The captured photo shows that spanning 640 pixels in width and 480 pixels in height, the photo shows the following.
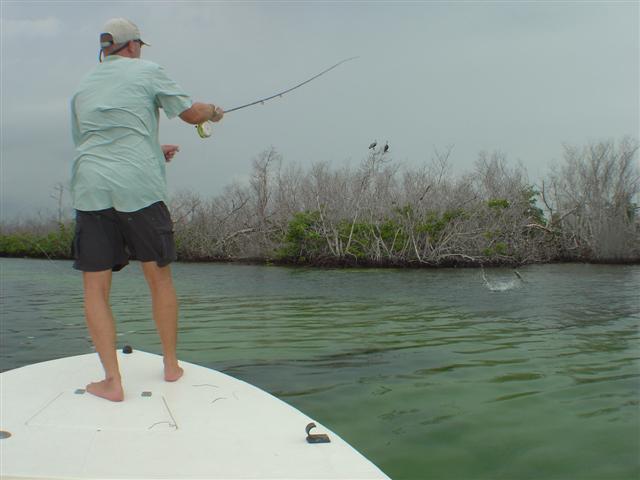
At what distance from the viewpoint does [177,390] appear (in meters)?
3.14

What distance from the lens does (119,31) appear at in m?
3.33

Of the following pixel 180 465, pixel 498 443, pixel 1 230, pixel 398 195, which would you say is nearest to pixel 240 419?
pixel 180 465

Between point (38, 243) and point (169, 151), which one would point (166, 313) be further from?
point (38, 243)

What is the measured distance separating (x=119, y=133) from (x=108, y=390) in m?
1.35

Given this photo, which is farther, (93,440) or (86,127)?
(86,127)

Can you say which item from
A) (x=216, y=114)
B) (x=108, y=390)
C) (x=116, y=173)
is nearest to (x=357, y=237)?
(x=216, y=114)

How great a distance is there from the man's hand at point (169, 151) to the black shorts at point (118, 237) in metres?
0.54

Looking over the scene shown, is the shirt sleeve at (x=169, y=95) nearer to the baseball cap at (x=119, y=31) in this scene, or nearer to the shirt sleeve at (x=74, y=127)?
the baseball cap at (x=119, y=31)

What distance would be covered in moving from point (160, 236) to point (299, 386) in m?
1.87

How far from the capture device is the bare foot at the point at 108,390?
296cm

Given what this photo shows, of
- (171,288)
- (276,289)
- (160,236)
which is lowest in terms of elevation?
(276,289)

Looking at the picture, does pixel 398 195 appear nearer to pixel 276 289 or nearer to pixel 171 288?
pixel 276 289

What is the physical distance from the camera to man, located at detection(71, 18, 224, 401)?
3.16 metres

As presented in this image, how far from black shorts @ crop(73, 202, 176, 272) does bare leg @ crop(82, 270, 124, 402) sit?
0.07 m
